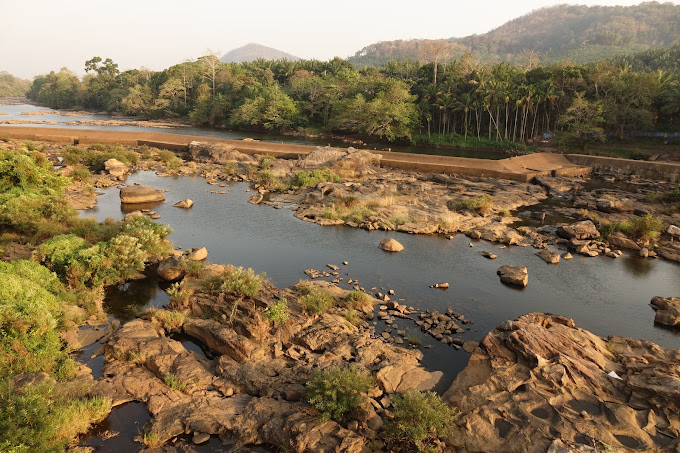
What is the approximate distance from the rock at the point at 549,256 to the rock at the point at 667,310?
186 inches

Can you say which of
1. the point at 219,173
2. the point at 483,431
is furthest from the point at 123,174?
the point at 483,431

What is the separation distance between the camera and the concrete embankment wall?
4200 centimetres

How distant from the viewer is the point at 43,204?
20.3 metres

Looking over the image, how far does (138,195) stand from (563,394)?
28546mm

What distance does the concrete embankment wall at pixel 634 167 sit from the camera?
4200cm

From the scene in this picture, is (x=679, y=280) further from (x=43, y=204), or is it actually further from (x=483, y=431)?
(x=43, y=204)

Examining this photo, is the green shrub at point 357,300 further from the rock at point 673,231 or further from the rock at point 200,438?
the rock at point 673,231

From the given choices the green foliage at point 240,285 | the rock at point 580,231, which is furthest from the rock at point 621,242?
the green foliage at point 240,285

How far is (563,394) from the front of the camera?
427 inches

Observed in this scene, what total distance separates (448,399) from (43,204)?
20.7 metres

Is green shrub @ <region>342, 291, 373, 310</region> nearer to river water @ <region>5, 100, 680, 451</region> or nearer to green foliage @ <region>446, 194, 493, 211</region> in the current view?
river water @ <region>5, 100, 680, 451</region>

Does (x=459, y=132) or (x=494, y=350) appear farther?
(x=459, y=132)

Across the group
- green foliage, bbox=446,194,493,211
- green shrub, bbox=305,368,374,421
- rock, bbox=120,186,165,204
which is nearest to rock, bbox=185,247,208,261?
green shrub, bbox=305,368,374,421

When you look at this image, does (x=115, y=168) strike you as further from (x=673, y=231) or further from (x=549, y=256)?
(x=673, y=231)
